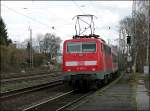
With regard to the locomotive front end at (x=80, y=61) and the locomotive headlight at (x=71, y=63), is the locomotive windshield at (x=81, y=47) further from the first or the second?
the locomotive headlight at (x=71, y=63)

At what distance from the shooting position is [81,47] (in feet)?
79.9

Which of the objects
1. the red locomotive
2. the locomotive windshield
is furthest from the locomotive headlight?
the locomotive windshield

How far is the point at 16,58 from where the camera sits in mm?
67188

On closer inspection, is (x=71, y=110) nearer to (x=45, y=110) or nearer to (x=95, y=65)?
(x=45, y=110)

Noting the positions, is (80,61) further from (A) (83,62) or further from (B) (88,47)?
(B) (88,47)

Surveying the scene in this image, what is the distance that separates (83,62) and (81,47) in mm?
955

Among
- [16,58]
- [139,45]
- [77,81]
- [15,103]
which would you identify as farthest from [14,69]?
[15,103]

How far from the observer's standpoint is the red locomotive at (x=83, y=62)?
23719mm

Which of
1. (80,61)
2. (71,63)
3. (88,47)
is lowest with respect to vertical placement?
(71,63)

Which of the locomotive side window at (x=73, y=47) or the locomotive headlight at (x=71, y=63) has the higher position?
the locomotive side window at (x=73, y=47)

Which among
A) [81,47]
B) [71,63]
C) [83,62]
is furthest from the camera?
[81,47]

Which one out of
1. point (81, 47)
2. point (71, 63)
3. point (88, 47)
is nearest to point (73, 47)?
point (81, 47)

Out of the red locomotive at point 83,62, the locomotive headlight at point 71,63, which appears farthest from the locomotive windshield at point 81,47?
the locomotive headlight at point 71,63

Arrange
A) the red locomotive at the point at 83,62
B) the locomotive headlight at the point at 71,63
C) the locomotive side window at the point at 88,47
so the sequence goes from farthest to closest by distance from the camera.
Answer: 1. the locomotive side window at the point at 88,47
2. the locomotive headlight at the point at 71,63
3. the red locomotive at the point at 83,62
